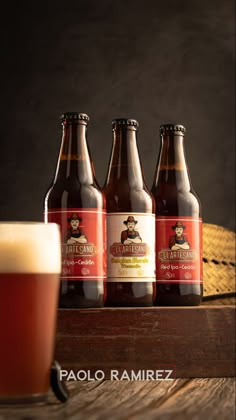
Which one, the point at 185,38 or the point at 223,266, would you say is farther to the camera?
the point at 185,38

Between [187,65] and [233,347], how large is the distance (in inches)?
68.3

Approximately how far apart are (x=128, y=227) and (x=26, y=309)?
1.59ft

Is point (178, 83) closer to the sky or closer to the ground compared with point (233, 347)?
closer to the sky

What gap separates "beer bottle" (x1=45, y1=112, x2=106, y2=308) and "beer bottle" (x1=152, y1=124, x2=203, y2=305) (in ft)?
0.36

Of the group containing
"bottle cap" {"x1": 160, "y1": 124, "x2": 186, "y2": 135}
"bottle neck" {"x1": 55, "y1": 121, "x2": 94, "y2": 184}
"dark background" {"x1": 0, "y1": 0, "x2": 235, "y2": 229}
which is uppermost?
"dark background" {"x1": 0, "y1": 0, "x2": 235, "y2": 229}

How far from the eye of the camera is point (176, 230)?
1325 mm

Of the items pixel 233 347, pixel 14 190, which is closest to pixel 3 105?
pixel 14 190

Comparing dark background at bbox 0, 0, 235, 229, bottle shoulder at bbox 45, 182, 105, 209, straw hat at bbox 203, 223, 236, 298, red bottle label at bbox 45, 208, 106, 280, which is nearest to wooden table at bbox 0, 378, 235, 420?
red bottle label at bbox 45, 208, 106, 280

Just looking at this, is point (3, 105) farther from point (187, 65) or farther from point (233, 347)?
point (233, 347)

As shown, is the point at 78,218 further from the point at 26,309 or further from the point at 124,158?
the point at 26,309

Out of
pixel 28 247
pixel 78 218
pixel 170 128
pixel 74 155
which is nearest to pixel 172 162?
pixel 170 128

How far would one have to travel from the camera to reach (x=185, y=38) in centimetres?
288

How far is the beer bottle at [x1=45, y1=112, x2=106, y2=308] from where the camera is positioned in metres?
1.23

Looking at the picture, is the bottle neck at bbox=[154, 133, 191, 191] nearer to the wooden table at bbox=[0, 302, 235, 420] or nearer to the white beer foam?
the wooden table at bbox=[0, 302, 235, 420]
